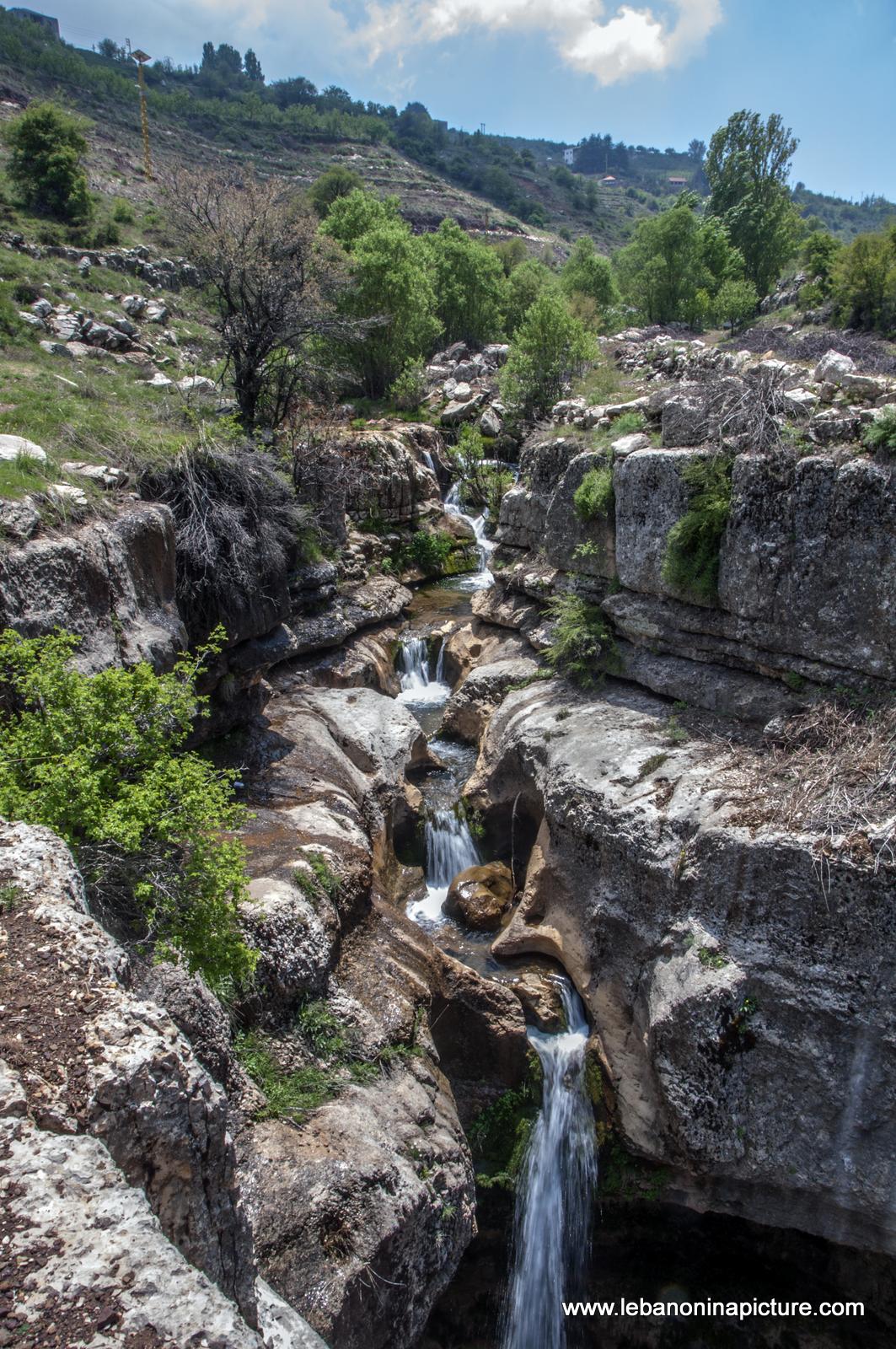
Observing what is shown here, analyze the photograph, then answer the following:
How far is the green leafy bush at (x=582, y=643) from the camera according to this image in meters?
13.6

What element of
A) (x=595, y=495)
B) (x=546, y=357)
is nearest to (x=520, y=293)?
(x=546, y=357)

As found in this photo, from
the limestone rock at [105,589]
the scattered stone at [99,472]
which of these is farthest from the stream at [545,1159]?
the scattered stone at [99,472]

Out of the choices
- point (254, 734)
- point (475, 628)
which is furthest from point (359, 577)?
point (254, 734)

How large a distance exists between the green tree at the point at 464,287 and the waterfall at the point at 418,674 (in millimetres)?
26244

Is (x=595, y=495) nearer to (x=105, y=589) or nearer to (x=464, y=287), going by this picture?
(x=105, y=589)

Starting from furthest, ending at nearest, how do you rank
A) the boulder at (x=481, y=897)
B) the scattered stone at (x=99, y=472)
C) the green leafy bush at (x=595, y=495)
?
the green leafy bush at (x=595, y=495)
the boulder at (x=481, y=897)
the scattered stone at (x=99, y=472)

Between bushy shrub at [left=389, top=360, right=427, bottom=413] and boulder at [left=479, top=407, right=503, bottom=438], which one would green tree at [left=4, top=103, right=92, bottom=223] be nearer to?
bushy shrub at [left=389, top=360, right=427, bottom=413]

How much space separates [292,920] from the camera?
8.31 meters

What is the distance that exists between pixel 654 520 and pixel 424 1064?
29.8 feet

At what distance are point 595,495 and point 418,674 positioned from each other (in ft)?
24.7

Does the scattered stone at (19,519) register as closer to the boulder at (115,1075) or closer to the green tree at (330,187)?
the boulder at (115,1075)

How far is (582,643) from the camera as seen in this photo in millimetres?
13672

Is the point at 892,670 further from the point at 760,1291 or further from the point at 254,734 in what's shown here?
the point at 254,734

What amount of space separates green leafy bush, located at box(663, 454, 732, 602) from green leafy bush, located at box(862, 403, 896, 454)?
199 centimetres
